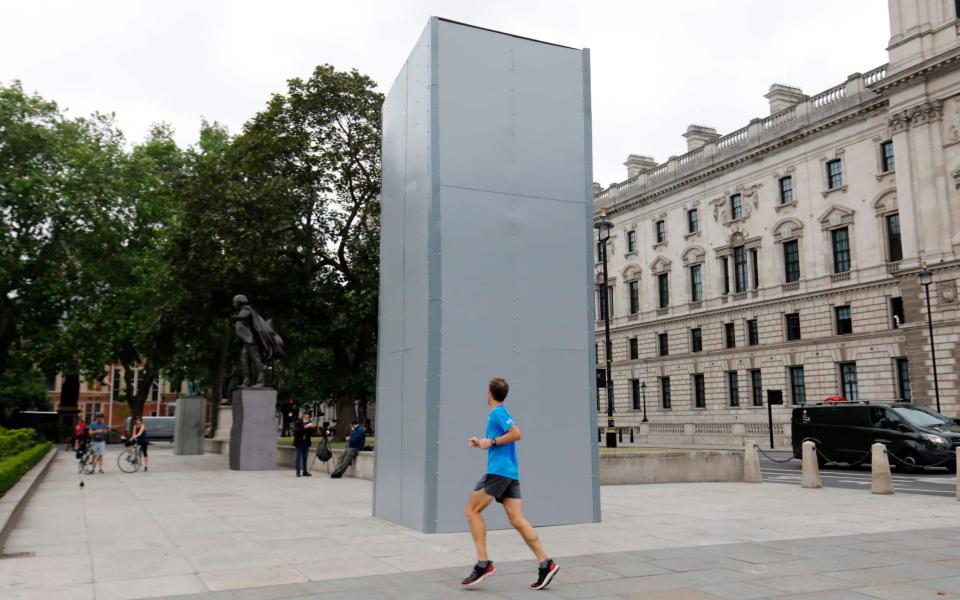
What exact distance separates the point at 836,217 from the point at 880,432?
24.9 metres

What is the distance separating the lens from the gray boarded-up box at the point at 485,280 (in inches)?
391

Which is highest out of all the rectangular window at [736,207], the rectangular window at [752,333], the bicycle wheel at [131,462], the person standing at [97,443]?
the rectangular window at [736,207]

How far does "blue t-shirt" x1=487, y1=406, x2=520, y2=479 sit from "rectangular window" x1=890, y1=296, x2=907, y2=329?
132ft

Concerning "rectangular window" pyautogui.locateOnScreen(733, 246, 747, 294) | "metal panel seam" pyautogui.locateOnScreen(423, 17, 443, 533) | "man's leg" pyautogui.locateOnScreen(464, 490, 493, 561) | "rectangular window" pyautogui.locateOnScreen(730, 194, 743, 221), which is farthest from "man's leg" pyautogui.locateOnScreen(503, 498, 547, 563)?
"rectangular window" pyautogui.locateOnScreen(730, 194, 743, 221)

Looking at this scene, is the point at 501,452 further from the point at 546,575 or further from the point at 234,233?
the point at 234,233

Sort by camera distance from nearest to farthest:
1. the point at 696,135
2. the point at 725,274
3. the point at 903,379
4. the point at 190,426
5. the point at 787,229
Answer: the point at 190,426, the point at 903,379, the point at 787,229, the point at 725,274, the point at 696,135

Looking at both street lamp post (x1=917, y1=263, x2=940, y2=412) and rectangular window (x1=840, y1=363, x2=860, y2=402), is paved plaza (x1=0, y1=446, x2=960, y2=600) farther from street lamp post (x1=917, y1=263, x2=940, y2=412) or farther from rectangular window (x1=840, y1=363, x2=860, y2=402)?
rectangular window (x1=840, y1=363, x2=860, y2=402)

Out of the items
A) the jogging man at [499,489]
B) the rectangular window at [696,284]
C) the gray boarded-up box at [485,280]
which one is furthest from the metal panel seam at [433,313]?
the rectangular window at [696,284]

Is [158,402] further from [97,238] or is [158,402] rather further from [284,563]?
[284,563]

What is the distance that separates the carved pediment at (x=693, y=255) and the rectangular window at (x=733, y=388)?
324 inches

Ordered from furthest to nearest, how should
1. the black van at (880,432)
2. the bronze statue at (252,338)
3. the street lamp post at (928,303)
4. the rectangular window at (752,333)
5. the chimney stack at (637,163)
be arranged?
the chimney stack at (637,163)
the rectangular window at (752,333)
the street lamp post at (928,303)
the bronze statue at (252,338)
the black van at (880,432)

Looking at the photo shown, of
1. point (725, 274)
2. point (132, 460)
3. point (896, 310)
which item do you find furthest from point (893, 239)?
point (132, 460)

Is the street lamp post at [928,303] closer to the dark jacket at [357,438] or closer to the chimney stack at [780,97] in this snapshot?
the chimney stack at [780,97]

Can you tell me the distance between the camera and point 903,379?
40906 millimetres
